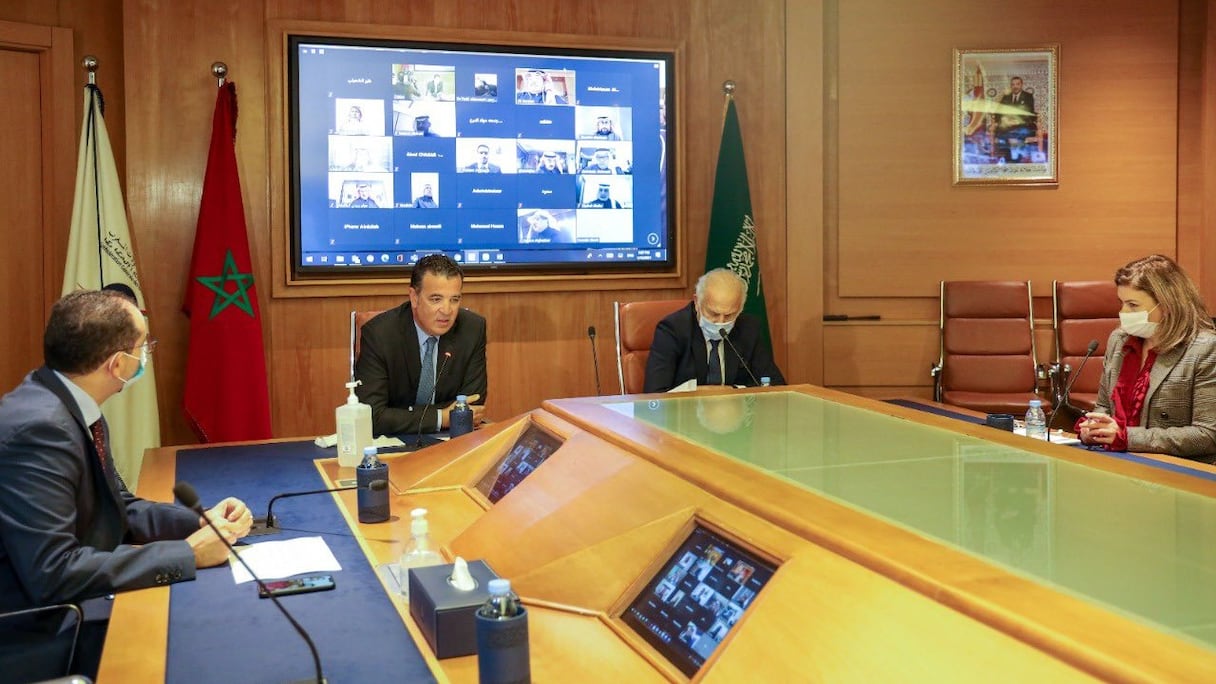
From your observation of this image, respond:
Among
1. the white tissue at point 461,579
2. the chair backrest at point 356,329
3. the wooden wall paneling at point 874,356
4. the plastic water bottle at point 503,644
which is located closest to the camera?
the plastic water bottle at point 503,644

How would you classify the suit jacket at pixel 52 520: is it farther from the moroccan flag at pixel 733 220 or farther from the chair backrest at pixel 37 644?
the moroccan flag at pixel 733 220

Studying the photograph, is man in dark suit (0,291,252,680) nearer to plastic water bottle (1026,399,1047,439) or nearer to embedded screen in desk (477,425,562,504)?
embedded screen in desk (477,425,562,504)

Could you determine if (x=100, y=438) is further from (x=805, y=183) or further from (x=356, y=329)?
(x=805, y=183)

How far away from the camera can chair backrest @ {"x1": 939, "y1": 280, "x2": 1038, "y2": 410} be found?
519 centimetres

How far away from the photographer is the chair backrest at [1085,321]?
523 centimetres

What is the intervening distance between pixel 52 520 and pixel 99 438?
356 millimetres

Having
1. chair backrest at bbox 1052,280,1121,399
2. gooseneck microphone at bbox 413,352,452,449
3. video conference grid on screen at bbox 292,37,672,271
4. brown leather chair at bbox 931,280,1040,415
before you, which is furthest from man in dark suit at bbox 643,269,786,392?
chair backrest at bbox 1052,280,1121,399

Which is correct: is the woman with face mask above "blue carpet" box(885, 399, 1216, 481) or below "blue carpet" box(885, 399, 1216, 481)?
above

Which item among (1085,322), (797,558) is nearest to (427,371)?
(797,558)

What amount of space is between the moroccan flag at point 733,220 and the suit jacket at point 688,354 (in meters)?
1.02

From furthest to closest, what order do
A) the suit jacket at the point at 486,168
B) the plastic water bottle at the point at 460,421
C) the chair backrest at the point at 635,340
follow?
1. the suit jacket at the point at 486,168
2. the chair backrest at the point at 635,340
3. the plastic water bottle at the point at 460,421

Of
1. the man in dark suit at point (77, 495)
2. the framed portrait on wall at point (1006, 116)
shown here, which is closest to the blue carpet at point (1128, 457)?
the man in dark suit at point (77, 495)

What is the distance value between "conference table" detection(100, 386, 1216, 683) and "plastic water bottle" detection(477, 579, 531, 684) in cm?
13

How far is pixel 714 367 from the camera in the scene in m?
4.11
